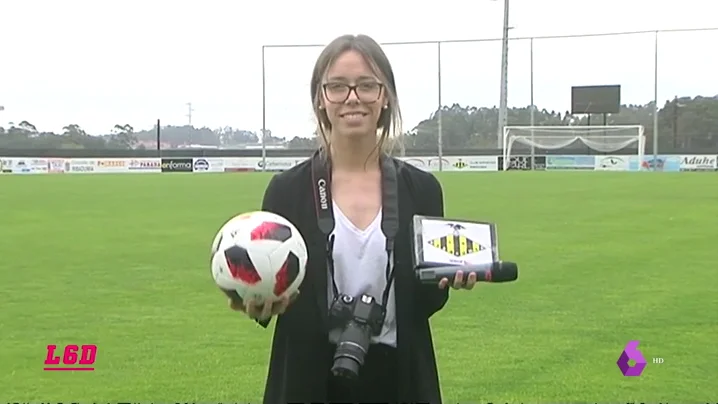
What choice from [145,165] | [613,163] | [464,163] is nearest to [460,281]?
[613,163]

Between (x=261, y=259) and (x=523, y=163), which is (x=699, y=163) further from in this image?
(x=261, y=259)

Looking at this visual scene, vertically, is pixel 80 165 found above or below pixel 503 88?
below

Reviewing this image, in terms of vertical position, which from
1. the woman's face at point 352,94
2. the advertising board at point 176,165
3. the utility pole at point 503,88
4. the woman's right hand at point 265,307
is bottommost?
the advertising board at point 176,165

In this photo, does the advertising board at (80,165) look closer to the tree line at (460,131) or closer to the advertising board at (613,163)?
the tree line at (460,131)

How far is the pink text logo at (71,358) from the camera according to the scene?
263 inches

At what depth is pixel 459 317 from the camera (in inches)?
326

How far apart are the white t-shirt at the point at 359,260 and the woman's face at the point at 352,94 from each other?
0.96ft

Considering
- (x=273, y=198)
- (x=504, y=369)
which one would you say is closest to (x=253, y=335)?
(x=504, y=369)

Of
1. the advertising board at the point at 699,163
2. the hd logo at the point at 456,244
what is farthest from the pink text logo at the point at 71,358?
the advertising board at the point at 699,163

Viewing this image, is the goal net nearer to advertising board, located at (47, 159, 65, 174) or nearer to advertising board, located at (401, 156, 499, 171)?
advertising board, located at (401, 156, 499, 171)

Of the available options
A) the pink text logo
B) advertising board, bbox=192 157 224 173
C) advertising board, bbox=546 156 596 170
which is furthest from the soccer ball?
advertising board, bbox=192 157 224 173

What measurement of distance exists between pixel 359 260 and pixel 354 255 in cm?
2

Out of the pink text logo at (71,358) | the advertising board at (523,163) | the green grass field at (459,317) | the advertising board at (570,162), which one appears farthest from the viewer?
the advertising board at (523,163)

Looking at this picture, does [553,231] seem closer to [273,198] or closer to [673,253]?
[673,253]
